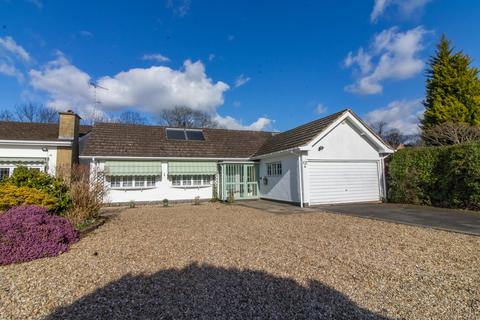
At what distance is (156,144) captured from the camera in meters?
19.9

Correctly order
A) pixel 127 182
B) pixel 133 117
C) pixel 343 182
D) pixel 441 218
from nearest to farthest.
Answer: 1. pixel 441 218
2. pixel 343 182
3. pixel 127 182
4. pixel 133 117

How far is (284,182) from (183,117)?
111ft

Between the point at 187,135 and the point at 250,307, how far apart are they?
64.5ft

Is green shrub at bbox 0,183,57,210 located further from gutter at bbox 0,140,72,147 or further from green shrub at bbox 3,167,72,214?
gutter at bbox 0,140,72,147

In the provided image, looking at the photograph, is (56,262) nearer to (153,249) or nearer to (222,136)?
(153,249)

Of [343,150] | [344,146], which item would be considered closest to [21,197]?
[343,150]

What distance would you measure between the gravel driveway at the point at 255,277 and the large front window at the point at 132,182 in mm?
9898

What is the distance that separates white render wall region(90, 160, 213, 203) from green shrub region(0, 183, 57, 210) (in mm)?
8171

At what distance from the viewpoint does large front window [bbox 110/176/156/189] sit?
1794 centimetres

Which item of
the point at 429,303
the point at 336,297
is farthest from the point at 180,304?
the point at 429,303

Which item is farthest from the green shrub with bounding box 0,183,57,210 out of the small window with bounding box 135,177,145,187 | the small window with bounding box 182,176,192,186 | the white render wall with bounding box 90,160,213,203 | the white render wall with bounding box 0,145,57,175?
the small window with bounding box 182,176,192,186

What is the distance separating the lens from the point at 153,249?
23.7 feet

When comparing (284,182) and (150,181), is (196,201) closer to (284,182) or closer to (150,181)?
(150,181)

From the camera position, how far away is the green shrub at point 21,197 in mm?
8453
